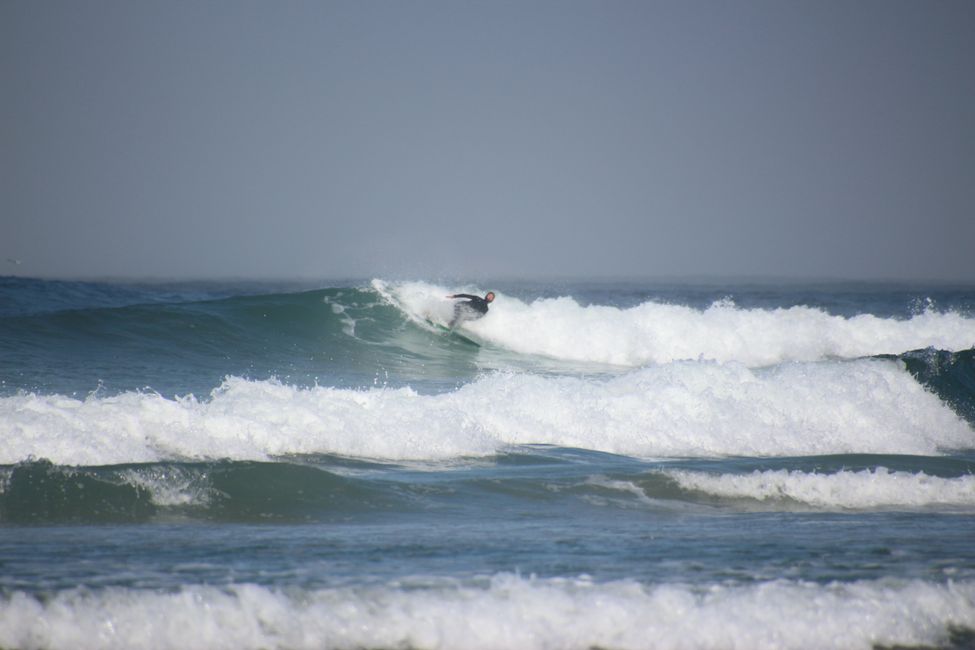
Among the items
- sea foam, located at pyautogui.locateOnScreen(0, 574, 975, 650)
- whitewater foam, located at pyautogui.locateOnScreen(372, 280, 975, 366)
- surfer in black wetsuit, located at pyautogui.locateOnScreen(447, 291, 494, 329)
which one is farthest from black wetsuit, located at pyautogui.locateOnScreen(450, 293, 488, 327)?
sea foam, located at pyautogui.locateOnScreen(0, 574, 975, 650)

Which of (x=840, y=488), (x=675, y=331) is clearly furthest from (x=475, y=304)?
(x=840, y=488)

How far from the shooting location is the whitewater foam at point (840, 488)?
9.15m

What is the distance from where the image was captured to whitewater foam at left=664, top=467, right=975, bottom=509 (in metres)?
9.15

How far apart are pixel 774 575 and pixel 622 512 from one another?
2.50m

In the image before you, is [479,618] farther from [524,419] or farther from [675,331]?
[675,331]

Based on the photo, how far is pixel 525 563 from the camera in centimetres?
625

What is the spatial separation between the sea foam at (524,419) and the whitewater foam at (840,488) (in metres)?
2.31

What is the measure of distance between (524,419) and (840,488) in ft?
14.5

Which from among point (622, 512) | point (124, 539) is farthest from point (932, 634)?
point (124, 539)

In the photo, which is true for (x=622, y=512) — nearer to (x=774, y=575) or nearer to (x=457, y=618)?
(x=774, y=575)

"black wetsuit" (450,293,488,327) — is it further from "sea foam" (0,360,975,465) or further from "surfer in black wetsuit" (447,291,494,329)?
"sea foam" (0,360,975,465)

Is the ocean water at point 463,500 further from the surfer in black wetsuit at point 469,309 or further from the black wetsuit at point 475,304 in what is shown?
the black wetsuit at point 475,304

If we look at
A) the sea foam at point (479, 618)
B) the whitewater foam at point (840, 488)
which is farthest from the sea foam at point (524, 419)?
the sea foam at point (479, 618)

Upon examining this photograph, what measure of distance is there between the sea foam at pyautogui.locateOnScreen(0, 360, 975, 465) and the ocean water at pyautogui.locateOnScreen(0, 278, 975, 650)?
4cm
